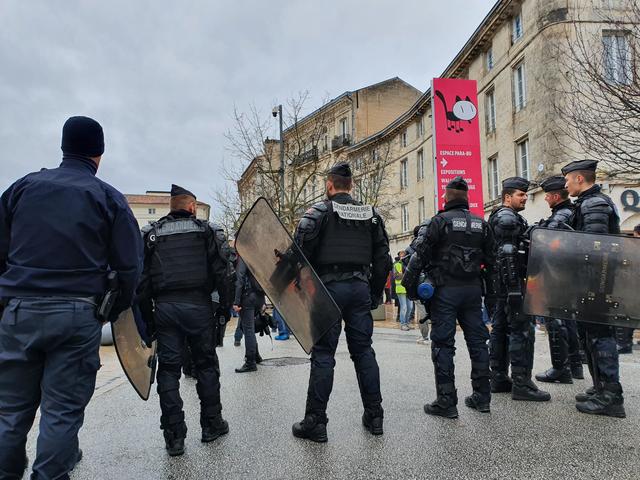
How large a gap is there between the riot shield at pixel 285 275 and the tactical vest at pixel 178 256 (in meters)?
0.32

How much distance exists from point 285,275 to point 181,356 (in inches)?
37.8

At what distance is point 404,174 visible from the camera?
33125 millimetres

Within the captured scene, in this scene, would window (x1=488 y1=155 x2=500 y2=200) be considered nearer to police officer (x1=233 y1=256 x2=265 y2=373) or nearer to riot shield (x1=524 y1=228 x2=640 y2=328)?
police officer (x1=233 y1=256 x2=265 y2=373)

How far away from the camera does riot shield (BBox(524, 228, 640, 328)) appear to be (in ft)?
13.2

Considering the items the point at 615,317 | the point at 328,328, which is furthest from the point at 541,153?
the point at 328,328

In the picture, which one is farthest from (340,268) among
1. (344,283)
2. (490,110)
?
(490,110)

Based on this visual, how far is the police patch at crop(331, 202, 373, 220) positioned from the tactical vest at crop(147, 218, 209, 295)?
1016 millimetres

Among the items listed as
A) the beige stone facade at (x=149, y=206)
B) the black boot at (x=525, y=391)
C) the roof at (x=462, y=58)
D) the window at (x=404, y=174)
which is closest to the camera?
the black boot at (x=525, y=391)

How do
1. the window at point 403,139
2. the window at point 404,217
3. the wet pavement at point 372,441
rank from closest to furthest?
the wet pavement at point 372,441, the window at point 403,139, the window at point 404,217

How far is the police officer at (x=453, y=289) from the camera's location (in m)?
4.23

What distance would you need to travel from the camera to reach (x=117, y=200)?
2.73 m

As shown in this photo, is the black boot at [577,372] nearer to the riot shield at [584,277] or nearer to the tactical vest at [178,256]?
the riot shield at [584,277]

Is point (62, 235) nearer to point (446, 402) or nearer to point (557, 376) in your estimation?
point (446, 402)

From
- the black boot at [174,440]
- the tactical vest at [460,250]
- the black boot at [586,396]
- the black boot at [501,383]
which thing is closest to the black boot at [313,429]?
the black boot at [174,440]
